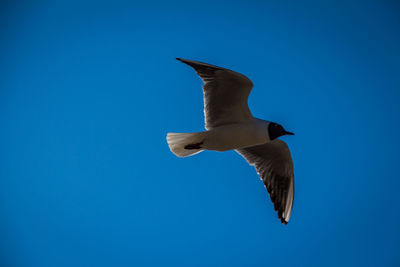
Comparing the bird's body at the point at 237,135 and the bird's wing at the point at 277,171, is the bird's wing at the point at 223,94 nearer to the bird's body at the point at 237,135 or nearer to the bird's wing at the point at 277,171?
the bird's body at the point at 237,135

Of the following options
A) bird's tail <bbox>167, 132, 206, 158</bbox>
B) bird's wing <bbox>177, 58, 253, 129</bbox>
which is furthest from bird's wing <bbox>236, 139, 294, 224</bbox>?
bird's tail <bbox>167, 132, 206, 158</bbox>

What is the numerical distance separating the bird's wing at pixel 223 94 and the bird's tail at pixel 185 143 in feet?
0.98

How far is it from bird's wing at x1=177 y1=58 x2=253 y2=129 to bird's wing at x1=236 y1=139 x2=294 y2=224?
0.70m

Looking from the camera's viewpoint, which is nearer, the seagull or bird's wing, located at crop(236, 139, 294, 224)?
the seagull

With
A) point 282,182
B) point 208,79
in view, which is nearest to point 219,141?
point 208,79

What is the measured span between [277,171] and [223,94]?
4.65 feet

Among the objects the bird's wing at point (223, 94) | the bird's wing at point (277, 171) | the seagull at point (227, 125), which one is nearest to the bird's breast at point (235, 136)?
the seagull at point (227, 125)

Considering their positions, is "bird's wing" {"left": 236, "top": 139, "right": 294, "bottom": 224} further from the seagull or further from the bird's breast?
the bird's breast

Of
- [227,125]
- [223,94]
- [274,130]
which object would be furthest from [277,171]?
[223,94]

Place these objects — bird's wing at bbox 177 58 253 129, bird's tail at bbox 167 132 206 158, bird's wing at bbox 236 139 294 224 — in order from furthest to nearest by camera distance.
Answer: bird's wing at bbox 236 139 294 224 → bird's tail at bbox 167 132 206 158 → bird's wing at bbox 177 58 253 129

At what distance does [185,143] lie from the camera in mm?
4613

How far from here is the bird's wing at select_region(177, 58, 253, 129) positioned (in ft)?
14.3

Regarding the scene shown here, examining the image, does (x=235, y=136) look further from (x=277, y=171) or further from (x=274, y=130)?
(x=277, y=171)

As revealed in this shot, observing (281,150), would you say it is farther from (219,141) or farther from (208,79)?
(208,79)
